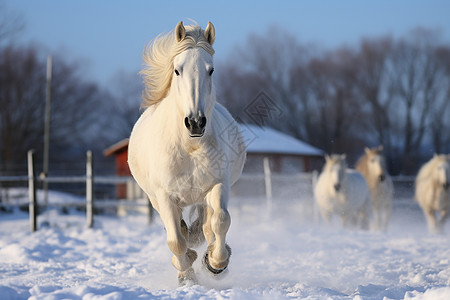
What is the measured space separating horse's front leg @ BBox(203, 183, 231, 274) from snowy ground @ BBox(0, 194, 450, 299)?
277 mm

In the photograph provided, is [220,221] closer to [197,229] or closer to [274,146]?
[197,229]

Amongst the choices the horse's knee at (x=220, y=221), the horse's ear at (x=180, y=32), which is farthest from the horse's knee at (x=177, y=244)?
the horse's ear at (x=180, y=32)

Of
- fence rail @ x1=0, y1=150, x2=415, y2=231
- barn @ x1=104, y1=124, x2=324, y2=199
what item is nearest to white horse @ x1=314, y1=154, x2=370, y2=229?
A: fence rail @ x1=0, y1=150, x2=415, y2=231

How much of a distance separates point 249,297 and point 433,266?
2.90 metres

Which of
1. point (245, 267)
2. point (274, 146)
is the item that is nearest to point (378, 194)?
point (245, 267)

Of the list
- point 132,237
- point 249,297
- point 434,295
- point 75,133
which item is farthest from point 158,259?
point 75,133

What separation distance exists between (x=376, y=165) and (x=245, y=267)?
7.16 meters

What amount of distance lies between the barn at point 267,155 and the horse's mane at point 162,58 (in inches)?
637

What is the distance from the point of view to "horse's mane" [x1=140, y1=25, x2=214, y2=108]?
12.4ft

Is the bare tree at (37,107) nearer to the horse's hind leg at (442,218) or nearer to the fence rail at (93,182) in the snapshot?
the fence rail at (93,182)

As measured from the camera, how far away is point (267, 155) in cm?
2203

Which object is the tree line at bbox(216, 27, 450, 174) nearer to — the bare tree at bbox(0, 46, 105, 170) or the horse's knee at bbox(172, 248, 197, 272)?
the bare tree at bbox(0, 46, 105, 170)

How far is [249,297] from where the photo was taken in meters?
3.22

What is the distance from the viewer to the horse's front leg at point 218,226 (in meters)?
3.88
